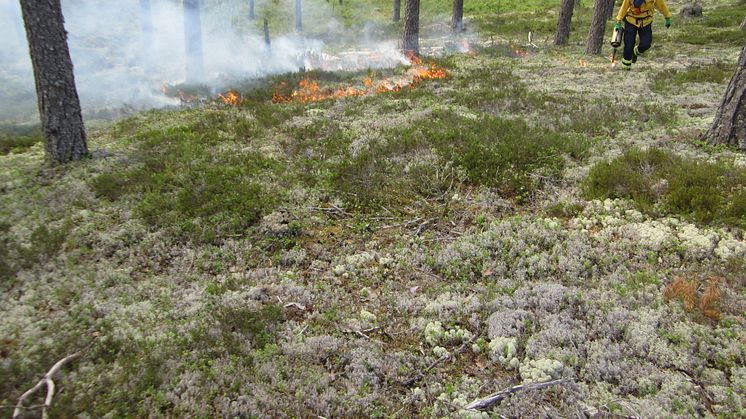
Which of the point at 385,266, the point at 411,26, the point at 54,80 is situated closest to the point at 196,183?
the point at 54,80

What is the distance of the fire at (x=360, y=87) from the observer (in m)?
15.1

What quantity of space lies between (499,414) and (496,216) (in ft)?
13.5

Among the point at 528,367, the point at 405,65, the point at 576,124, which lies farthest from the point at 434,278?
the point at 405,65

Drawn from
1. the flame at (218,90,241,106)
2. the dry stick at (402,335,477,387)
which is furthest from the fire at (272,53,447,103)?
the dry stick at (402,335,477,387)

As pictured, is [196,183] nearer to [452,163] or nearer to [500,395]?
[452,163]

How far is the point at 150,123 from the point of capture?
12148mm

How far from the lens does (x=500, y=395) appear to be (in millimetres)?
4020

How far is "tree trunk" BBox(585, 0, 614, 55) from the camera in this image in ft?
61.6

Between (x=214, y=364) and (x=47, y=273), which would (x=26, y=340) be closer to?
(x=47, y=273)

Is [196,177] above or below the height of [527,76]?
below

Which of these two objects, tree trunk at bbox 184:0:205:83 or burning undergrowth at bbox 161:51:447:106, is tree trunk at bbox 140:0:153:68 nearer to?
tree trunk at bbox 184:0:205:83

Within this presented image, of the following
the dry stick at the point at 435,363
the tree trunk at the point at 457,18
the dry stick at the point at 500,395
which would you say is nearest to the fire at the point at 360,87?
the dry stick at the point at 435,363

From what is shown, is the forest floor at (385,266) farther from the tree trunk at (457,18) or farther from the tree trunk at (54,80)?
the tree trunk at (457,18)

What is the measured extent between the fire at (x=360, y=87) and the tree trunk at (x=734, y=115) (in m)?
9.22
